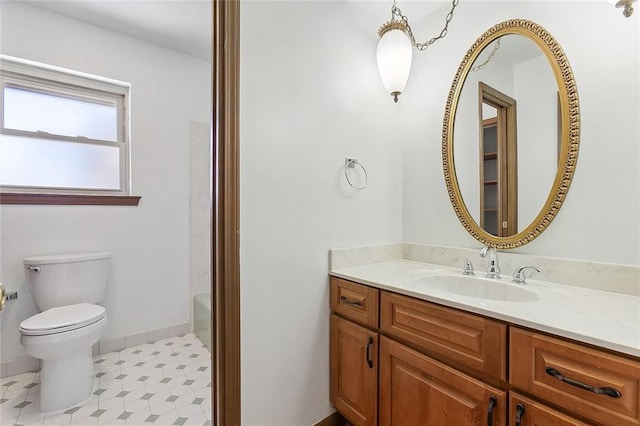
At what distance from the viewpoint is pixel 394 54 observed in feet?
4.60

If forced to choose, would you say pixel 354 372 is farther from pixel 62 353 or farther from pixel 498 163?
pixel 62 353

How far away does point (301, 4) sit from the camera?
1.40 m

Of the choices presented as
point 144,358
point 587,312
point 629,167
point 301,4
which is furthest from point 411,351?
point 144,358

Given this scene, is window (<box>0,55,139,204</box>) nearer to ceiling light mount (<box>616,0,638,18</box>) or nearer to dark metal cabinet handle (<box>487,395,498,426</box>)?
dark metal cabinet handle (<box>487,395,498,426</box>)

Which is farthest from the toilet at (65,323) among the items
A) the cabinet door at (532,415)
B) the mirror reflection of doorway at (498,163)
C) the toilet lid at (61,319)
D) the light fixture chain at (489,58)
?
the light fixture chain at (489,58)

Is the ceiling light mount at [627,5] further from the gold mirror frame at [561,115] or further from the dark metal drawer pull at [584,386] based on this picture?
the dark metal drawer pull at [584,386]

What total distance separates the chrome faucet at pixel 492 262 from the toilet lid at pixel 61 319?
2.20 m

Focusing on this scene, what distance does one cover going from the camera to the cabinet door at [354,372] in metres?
1.27

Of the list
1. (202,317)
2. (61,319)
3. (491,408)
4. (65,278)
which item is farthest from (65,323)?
(491,408)

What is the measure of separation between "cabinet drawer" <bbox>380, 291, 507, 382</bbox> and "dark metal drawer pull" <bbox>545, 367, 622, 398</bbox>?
0.38ft

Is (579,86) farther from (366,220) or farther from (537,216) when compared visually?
(366,220)

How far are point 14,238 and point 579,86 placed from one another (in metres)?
3.17

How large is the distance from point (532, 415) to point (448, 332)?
289 mm

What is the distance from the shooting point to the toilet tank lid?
1.88 m
